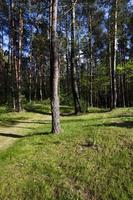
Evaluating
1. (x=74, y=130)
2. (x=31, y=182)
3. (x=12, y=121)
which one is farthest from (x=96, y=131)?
(x=12, y=121)

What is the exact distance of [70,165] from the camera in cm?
1333

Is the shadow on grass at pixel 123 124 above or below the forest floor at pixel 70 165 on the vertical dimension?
above

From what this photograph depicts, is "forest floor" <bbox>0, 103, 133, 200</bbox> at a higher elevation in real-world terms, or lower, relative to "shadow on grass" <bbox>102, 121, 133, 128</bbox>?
lower

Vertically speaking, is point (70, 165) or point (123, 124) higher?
point (123, 124)

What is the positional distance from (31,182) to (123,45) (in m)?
47.1

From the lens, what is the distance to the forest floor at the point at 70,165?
12008 mm

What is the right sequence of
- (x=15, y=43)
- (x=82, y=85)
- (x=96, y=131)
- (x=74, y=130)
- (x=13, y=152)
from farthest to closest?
(x=82, y=85) → (x=15, y=43) → (x=74, y=130) → (x=96, y=131) → (x=13, y=152)

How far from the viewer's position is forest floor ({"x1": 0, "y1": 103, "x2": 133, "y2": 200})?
12.0 metres

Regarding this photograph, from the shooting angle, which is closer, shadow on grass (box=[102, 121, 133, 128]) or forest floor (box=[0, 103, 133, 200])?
forest floor (box=[0, 103, 133, 200])

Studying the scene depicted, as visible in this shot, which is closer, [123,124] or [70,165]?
[70,165]

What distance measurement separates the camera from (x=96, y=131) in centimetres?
1599

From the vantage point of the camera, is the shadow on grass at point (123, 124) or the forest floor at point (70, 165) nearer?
the forest floor at point (70, 165)

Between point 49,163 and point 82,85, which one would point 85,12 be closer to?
point 82,85

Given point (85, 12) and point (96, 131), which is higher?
point (85, 12)
